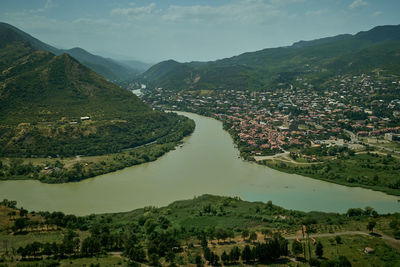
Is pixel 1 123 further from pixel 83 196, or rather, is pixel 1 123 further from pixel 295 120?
pixel 295 120

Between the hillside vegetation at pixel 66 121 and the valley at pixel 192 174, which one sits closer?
the valley at pixel 192 174

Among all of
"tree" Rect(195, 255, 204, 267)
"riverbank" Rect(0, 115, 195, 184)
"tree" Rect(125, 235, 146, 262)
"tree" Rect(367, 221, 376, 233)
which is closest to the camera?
"tree" Rect(195, 255, 204, 267)

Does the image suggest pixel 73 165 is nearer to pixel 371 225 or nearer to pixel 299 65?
pixel 371 225

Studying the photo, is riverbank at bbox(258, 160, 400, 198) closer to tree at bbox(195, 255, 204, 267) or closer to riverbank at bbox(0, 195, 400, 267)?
riverbank at bbox(0, 195, 400, 267)

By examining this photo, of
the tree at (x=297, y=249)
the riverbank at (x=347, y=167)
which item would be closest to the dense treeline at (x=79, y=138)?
the riverbank at (x=347, y=167)

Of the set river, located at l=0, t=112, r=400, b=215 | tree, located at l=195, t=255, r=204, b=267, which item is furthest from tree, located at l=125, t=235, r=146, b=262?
river, located at l=0, t=112, r=400, b=215

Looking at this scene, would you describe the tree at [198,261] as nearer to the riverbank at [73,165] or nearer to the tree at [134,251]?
the tree at [134,251]
